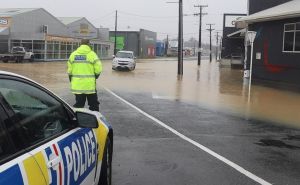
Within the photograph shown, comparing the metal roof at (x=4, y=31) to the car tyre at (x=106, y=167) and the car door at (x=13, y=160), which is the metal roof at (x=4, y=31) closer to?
the car tyre at (x=106, y=167)

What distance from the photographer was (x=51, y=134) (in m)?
3.98

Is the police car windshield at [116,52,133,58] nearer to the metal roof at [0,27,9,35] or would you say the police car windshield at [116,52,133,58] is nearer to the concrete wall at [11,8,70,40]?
the concrete wall at [11,8,70,40]

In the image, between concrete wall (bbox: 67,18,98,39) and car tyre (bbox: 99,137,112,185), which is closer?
car tyre (bbox: 99,137,112,185)

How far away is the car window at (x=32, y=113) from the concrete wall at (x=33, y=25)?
5741 centimetres

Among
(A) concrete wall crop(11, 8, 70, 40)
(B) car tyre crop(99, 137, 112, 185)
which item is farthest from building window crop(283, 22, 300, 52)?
(A) concrete wall crop(11, 8, 70, 40)

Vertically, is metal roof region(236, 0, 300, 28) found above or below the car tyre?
above

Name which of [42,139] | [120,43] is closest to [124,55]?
[42,139]

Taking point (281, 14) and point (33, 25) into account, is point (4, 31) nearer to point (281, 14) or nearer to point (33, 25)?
point (33, 25)

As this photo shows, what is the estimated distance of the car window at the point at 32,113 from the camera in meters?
3.37

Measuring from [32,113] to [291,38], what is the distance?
22500mm

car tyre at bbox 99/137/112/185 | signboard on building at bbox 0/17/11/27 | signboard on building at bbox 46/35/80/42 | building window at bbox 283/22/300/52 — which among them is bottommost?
car tyre at bbox 99/137/112/185

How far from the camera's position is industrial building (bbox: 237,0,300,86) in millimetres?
24250

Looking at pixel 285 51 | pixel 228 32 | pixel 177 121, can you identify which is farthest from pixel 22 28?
pixel 177 121

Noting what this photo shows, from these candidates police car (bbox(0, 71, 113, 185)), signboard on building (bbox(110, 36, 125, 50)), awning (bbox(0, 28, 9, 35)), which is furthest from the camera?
signboard on building (bbox(110, 36, 125, 50))
